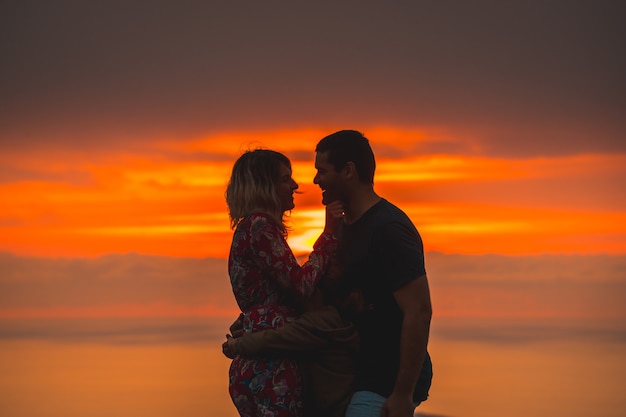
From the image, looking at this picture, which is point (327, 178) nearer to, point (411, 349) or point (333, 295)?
point (333, 295)

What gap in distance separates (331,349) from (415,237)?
700 mm

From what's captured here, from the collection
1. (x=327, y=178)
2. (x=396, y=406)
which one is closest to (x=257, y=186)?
(x=327, y=178)

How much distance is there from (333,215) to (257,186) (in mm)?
422

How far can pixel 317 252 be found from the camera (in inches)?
198

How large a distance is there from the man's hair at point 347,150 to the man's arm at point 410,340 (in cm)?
67

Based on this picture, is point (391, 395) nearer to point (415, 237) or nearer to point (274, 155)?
point (415, 237)

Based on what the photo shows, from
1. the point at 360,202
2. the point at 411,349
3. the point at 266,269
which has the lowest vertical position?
the point at 411,349

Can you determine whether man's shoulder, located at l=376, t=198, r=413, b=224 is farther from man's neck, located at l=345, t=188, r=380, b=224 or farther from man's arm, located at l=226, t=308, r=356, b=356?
man's arm, located at l=226, t=308, r=356, b=356

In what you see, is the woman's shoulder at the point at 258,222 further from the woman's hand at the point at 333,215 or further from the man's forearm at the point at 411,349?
the man's forearm at the point at 411,349

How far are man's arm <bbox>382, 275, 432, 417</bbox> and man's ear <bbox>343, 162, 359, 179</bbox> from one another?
2.14ft

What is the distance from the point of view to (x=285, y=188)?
16.6 feet

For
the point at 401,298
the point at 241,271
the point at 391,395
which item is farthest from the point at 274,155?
the point at 391,395

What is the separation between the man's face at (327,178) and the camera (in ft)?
16.7

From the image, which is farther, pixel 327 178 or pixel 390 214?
pixel 327 178
